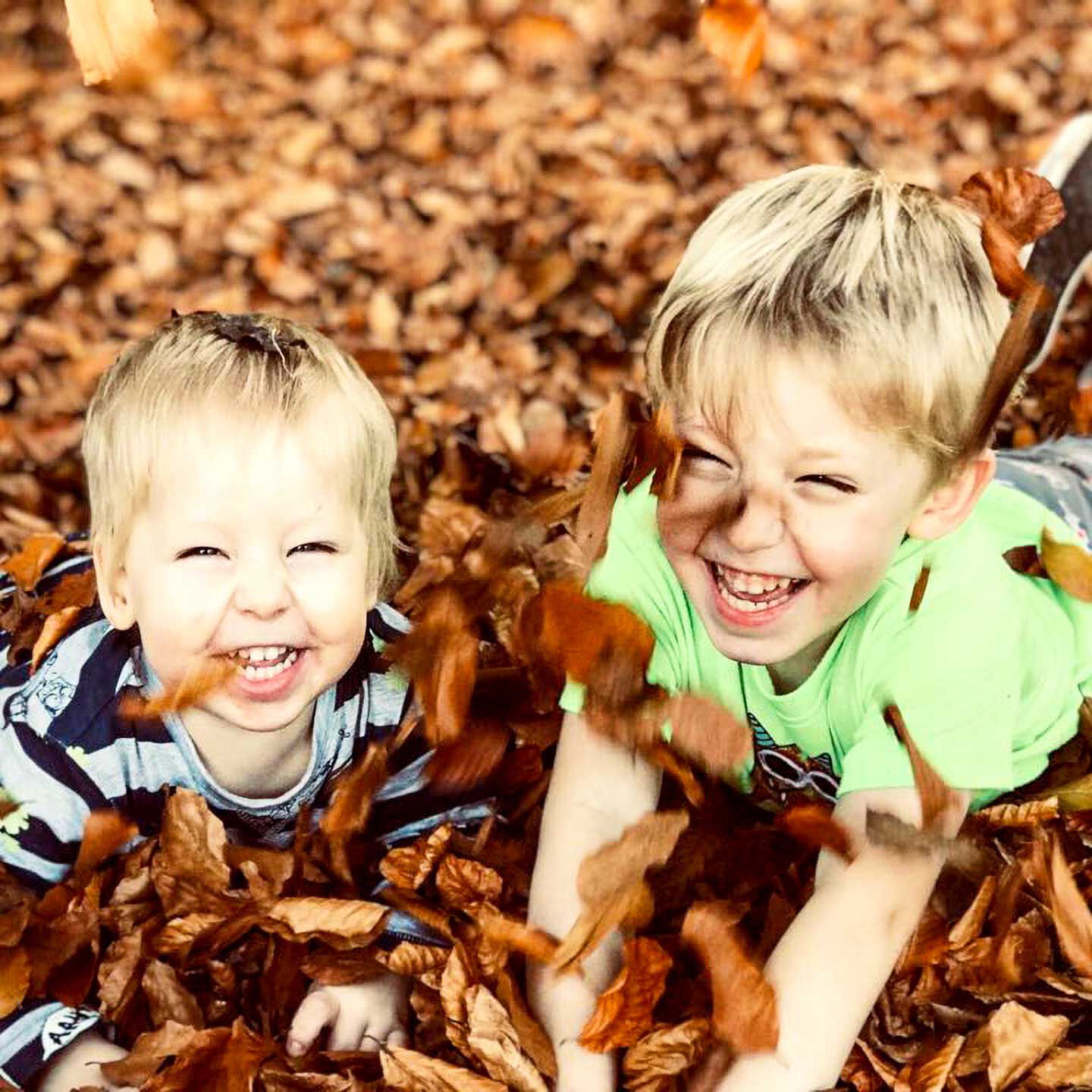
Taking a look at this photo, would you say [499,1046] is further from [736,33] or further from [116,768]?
[736,33]

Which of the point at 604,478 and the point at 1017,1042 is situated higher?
the point at 604,478

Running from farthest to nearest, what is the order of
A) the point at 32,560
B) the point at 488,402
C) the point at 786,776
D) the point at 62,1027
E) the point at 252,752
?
the point at 488,402
the point at 32,560
the point at 786,776
the point at 252,752
the point at 62,1027

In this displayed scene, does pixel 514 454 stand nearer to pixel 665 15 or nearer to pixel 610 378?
pixel 610 378

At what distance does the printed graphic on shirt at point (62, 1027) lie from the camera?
153 cm

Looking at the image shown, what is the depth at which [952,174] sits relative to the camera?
2.68 m

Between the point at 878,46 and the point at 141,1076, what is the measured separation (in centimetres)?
246

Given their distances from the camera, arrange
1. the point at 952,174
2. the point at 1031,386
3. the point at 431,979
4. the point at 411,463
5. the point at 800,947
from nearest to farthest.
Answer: the point at 800,947 → the point at 431,979 → the point at 411,463 → the point at 1031,386 → the point at 952,174

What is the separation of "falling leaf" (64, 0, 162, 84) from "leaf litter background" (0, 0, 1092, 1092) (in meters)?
0.73

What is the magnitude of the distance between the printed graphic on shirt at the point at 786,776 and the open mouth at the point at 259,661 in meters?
0.61

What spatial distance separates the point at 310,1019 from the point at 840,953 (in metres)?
0.64

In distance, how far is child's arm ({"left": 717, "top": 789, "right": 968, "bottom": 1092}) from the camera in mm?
1415

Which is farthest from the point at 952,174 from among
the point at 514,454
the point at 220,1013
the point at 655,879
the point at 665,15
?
the point at 220,1013

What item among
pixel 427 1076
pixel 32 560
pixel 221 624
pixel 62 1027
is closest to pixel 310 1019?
pixel 427 1076

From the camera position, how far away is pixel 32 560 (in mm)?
2014
